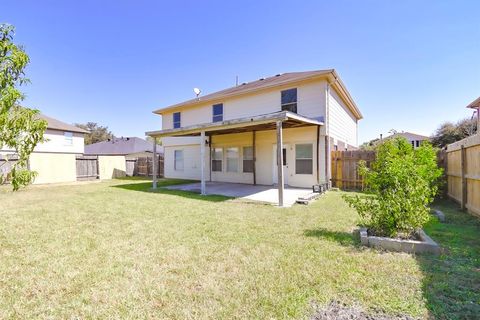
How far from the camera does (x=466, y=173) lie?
6.27m

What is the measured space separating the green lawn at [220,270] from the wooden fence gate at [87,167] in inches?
492

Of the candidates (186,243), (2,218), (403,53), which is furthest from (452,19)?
(2,218)

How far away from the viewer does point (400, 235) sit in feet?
13.3

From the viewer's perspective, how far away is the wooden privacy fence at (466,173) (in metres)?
5.65

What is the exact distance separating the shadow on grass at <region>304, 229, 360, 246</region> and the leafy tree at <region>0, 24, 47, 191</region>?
4780 mm

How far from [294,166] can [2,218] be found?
1076cm

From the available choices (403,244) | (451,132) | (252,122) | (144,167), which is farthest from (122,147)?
(451,132)

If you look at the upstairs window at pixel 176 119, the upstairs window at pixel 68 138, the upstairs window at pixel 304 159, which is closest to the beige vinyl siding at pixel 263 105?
the upstairs window at pixel 176 119

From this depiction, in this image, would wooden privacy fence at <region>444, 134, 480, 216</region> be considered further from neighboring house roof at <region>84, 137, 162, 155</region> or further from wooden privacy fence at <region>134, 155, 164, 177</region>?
neighboring house roof at <region>84, 137, 162, 155</region>

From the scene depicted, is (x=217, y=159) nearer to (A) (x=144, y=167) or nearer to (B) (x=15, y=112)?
(A) (x=144, y=167)

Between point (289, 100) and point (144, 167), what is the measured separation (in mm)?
14863

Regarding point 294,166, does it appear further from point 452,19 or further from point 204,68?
point 204,68

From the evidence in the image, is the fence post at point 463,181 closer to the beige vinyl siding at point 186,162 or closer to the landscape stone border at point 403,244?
the landscape stone border at point 403,244

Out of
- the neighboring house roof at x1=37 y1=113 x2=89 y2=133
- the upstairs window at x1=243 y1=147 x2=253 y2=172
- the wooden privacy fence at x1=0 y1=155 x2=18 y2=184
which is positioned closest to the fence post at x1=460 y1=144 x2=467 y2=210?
the upstairs window at x1=243 y1=147 x2=253 y2=172
